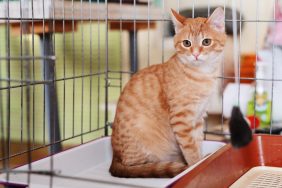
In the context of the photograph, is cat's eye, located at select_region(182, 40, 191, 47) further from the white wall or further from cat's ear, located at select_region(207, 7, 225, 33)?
the white wall

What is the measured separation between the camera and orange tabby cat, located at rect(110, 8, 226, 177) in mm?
1554

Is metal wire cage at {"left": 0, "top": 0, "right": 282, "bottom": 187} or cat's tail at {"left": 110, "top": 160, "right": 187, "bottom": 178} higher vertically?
metal wire cage at {"left": 0, "top": 0, "right": 282, "bottom": 187}

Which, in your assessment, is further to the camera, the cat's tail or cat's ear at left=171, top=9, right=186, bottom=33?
cat's ear at left=171, top=9, right=186, bottom=33

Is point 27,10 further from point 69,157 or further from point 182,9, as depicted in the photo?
point 182,9

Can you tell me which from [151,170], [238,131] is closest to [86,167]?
[151,170]

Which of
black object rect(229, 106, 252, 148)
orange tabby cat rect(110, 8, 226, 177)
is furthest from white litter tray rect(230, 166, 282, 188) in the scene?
black object rect(229, 106, 252, 148)

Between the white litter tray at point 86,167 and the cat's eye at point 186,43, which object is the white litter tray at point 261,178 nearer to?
the white litter tray at point 86,167

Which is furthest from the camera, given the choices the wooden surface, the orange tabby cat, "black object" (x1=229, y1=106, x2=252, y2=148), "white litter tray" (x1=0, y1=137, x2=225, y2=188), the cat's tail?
the orange tabby cat

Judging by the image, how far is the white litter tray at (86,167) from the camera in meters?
1.32

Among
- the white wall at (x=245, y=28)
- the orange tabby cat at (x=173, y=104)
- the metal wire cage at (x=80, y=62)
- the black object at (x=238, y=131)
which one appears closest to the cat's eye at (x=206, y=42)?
the orange tabby cat at (x=173, y=104)

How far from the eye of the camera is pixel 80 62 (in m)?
2.84

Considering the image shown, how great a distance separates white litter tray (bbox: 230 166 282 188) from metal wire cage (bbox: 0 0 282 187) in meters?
0.20

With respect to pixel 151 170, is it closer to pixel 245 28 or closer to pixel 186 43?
pixel 186 43

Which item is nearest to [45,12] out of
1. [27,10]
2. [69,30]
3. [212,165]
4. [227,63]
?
[27,10]
